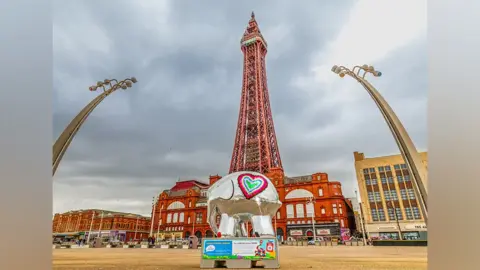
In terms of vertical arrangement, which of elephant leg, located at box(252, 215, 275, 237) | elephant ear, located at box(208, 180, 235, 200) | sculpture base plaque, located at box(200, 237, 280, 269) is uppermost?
elephant ear, located at box(208, 180, 235, 200)

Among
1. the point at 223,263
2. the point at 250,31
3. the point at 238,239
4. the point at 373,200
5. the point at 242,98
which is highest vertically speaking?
the point at 250,31

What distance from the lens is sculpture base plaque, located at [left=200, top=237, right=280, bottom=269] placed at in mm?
7277

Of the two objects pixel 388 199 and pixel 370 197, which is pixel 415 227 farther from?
pixel 370 197

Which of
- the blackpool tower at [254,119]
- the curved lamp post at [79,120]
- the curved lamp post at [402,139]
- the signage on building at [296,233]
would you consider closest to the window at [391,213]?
the signage on building at [296,233]

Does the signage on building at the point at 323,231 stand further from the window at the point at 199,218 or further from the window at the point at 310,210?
the window at the point at 199,218

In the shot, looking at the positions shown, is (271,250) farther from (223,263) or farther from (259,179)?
(259,179)

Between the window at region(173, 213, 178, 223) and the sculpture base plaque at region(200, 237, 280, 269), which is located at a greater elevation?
the window at region(173, 213, 178, 223)

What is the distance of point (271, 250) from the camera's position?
292 inches

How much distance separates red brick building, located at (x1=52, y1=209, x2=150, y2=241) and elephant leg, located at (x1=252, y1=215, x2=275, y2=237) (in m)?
60.2

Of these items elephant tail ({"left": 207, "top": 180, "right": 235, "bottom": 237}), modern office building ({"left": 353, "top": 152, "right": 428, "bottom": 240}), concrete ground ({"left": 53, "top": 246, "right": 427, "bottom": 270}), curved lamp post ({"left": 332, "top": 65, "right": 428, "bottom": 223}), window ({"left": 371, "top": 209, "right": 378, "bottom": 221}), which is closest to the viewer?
curved lamp post ({"left": 332, "top": 65, "right": 428, "bottom": 223})

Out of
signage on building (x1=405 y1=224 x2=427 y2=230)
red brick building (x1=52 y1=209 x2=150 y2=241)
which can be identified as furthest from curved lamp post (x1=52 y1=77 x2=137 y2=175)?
red brick building (x1=52 y1=209 x2=150 y2=241)

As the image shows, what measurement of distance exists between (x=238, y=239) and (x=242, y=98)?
2333 inches

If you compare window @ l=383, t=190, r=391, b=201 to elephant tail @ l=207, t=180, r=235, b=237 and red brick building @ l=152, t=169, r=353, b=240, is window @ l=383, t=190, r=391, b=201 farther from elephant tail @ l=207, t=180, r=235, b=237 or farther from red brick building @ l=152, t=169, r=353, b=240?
elephant tail @ l=207, t=180, r=235, b=237
